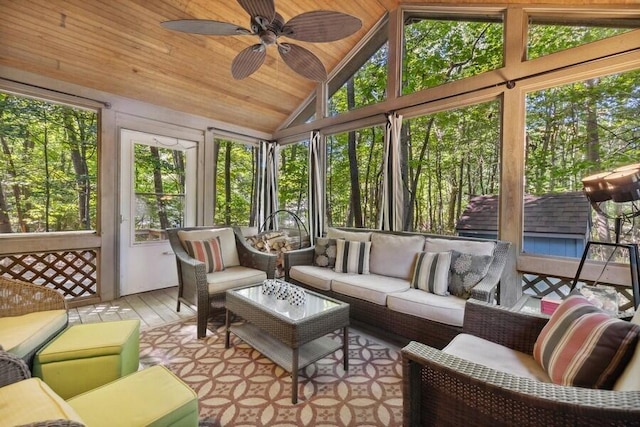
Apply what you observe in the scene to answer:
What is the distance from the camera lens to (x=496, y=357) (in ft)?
4.52

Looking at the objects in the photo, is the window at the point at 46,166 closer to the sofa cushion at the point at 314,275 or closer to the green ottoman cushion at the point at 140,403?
the sofa cushion at the point at 314,275

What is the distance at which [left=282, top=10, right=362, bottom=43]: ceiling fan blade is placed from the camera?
1.92 metres

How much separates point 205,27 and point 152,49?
5.70ft

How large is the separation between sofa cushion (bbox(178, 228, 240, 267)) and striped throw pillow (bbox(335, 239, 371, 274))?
1.25 metres

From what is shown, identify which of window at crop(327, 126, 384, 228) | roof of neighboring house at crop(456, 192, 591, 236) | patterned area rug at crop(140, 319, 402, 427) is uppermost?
window at crop(327, 126, 384, 228)

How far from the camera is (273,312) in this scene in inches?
75.9

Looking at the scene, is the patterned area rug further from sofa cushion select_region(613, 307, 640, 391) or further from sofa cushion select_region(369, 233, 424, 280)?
sofa cushion select_region(613, 307, 640, 391)

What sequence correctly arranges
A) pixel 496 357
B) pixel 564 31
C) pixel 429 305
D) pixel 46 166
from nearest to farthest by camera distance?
pixel 496 357, pixel 429 305, pixel 564 31, pixel 46 166

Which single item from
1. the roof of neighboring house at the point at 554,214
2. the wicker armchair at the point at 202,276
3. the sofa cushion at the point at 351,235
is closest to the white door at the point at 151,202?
the wicker armchair at the point at 202,276

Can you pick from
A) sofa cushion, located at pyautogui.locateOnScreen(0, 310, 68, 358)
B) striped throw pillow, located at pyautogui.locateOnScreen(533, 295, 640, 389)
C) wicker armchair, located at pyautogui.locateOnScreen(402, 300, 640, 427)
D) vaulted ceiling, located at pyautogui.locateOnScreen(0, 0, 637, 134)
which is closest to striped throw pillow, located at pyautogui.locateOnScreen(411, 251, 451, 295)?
striped throw pillow, located at pyautogui.locateOnScreen(533, 295, 640, 389)

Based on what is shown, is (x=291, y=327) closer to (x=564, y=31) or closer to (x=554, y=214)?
(x=554, y=214)

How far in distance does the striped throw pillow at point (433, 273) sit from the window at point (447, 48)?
2.06 meters

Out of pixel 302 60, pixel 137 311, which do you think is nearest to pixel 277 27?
pixel 302 60

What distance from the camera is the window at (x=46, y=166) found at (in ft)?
10.4
